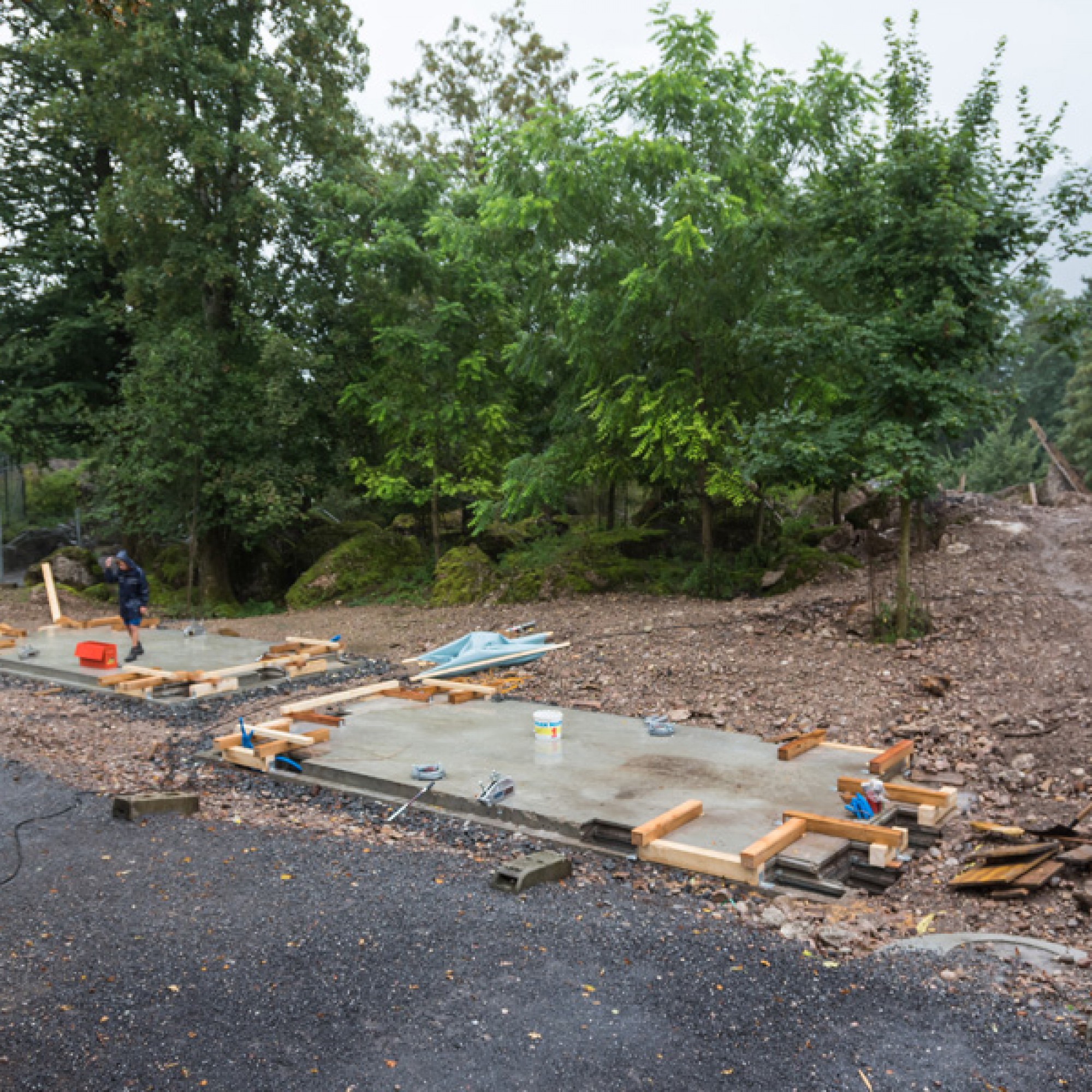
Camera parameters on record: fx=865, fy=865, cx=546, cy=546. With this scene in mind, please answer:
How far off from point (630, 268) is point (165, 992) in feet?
36.3

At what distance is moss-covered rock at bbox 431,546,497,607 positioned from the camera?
15.8 m

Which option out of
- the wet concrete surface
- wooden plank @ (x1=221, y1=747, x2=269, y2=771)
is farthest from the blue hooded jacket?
wooden plank @ (x1=221, y1=747, x2=269, y2=771)

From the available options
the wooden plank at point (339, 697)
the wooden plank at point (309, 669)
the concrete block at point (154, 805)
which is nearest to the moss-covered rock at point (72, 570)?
the wooden plank at point (309, 669)

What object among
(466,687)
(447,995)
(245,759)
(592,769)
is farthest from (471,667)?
(447,995)

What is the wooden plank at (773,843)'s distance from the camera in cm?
489

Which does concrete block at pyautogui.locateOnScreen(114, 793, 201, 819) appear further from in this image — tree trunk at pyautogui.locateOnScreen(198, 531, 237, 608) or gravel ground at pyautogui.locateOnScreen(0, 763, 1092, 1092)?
tree trunk at pyautogui.locateOnScreen(198, 531, 237, 608)

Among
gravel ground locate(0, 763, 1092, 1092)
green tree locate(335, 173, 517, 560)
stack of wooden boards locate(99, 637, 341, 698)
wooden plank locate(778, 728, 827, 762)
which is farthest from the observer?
green tree locate(335, 173, 517, 560)

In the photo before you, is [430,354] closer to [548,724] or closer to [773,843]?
[548,724]

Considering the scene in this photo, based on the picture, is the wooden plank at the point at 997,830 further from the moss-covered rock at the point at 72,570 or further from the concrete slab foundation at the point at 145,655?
the moss-covered rock at the point at 72,570

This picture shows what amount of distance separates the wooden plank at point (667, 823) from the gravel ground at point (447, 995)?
0.75 feet

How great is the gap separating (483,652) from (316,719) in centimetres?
315

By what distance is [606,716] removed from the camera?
8.62 m

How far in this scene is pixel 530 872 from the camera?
485 cm

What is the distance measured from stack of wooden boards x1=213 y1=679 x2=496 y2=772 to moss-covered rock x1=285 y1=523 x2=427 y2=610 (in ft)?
23.4
